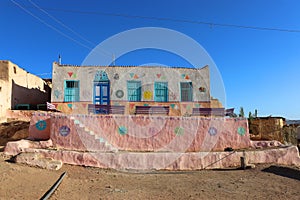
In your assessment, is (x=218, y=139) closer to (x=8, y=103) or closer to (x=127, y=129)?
(x=127, y=129)

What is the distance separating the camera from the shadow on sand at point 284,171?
8.09 metres

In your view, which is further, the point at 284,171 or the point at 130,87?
the point at 130,87

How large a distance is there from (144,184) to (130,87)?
8859mm

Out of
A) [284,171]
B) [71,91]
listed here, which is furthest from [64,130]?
[284,171]

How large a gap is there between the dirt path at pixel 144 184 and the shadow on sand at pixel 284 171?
0.10 ft

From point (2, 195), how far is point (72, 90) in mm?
9844

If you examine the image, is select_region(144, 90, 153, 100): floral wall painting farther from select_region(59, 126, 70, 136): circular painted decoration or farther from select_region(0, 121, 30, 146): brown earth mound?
select_region(0, 121, 30, 146): brown earth mound

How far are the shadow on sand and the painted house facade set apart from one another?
659cm

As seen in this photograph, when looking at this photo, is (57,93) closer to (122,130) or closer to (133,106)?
(133,106)

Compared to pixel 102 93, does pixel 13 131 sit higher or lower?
lower

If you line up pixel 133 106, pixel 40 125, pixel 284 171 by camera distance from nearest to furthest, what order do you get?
1. pixel 284 171
2. pixel 40 125
3. pixel 133 106

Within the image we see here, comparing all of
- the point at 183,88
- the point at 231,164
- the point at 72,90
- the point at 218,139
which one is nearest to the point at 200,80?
the point at 183,88

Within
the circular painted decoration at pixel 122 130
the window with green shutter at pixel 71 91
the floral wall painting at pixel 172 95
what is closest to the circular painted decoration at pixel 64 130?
the circular painted decoration at pixel 122 130

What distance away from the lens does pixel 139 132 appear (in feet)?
32.3
